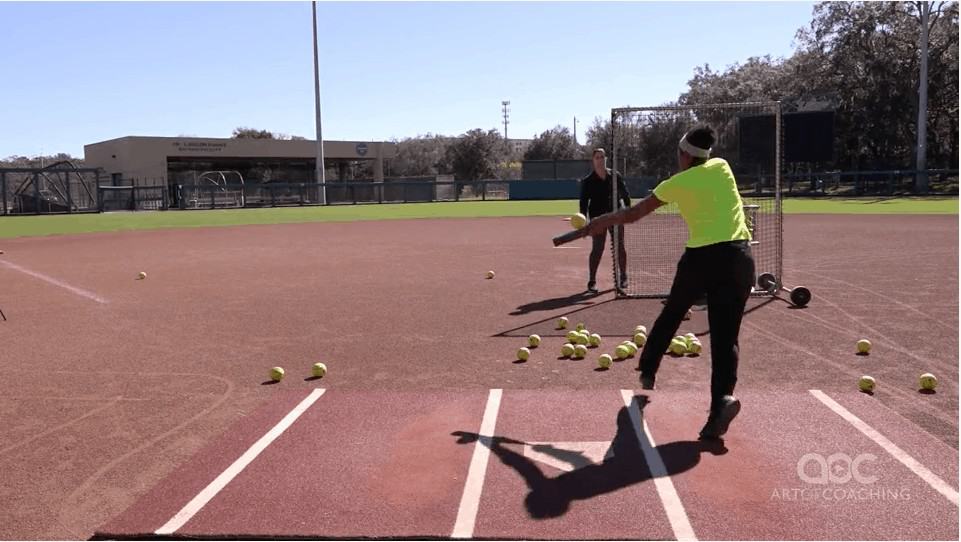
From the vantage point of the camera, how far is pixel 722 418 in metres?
5.10

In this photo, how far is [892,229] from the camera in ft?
72.7

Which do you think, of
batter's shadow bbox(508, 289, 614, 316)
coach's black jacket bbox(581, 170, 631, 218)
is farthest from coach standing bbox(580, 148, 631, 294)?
batter's shadow bbox(508, 289, 614, 316)

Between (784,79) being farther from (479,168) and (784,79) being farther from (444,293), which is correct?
(444,293)

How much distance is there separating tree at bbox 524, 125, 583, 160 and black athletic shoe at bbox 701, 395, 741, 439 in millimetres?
90306

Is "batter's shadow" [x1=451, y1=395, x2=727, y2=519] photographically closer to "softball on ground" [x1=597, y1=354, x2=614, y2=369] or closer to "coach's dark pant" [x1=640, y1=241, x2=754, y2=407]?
"coach's dark pant" [x1=640, y1=241, x2=754, y2=407]

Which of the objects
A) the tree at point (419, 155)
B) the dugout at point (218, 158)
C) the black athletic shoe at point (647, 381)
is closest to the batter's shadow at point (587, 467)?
the black athletic shoe at point (647, 381)

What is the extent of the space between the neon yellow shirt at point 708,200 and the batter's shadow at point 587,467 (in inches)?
56.1

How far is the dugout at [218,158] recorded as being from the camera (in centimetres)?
5819

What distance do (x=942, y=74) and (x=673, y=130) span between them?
43217 mm

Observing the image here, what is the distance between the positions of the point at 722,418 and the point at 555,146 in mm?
92682

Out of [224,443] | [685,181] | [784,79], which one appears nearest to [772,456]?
[685,181]

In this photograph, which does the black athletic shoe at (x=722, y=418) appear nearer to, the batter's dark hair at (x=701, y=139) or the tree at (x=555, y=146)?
the batter's dark hair at (x=701, y=139)

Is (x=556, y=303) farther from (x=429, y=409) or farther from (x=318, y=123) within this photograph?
(x=318, y=123)

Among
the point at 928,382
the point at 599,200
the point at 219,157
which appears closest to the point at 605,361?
the point at 928,382
